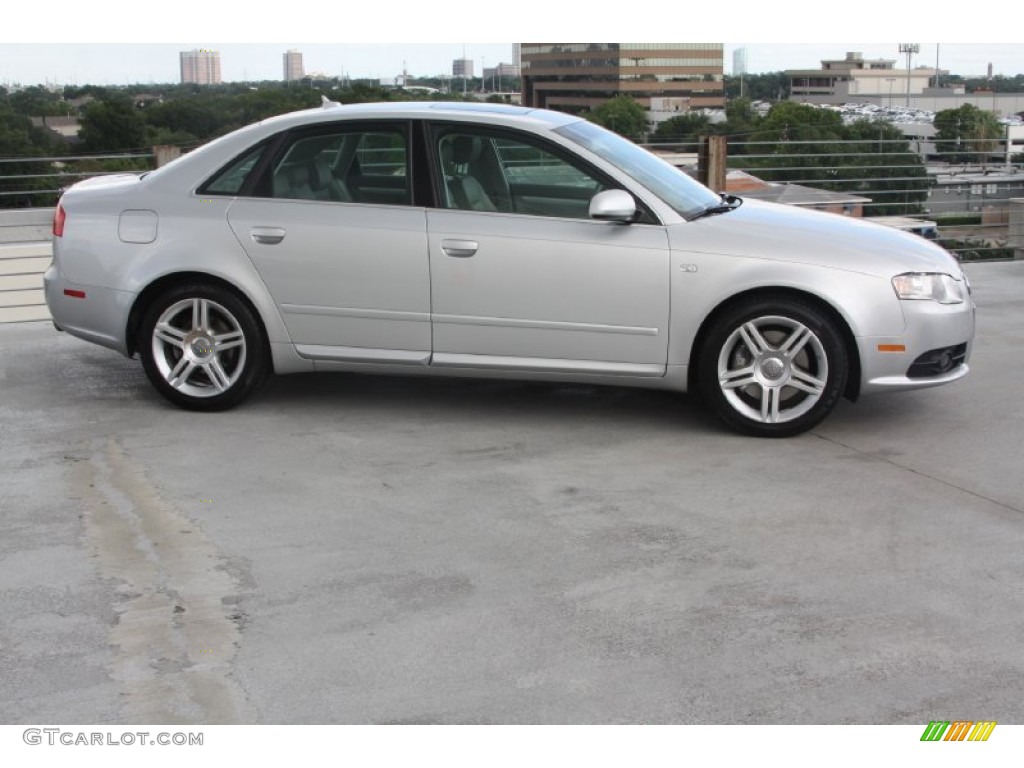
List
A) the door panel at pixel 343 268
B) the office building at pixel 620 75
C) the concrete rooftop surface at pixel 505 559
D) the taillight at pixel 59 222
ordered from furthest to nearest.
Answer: the office building at pixel 620 75 < the taillight at pixel 59 222 < the door panel at pixel 343 268 < the concrete rooftop surface at pixel 505 559

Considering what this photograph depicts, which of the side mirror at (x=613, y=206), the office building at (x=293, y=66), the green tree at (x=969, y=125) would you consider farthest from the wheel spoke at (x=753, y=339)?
the green tree at (x=969, y=125)

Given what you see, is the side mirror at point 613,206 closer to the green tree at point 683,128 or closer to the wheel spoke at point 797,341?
the wheel spoke at point 797,341

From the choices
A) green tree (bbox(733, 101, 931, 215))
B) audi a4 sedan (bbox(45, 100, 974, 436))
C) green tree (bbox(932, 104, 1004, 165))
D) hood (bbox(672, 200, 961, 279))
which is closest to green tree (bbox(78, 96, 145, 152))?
audi a4 sedan (bbox(45, 100, 974, 436))

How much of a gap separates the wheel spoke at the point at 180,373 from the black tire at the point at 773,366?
2610mm

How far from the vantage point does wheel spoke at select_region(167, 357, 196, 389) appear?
6.71m

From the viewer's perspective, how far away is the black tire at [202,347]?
6.61 meters

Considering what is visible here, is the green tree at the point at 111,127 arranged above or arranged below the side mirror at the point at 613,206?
above

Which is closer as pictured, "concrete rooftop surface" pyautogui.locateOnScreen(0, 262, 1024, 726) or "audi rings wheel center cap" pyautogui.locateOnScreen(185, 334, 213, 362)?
"concrete rooftop surface" pyautogui.locateOnScreen(0, 262, 1024, 726)

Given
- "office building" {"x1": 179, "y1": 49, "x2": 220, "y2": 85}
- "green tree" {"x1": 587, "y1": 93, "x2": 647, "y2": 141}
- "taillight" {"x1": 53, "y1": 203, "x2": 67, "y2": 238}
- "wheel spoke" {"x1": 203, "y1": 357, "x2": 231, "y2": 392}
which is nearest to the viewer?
"wheel spoke" {"x1": 203, "y1": 357, "x2": 231, "y2": 392}

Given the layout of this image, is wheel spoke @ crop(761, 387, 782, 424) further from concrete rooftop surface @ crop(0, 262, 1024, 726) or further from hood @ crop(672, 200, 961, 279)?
hood @ crop(672, 200, 961, 279)

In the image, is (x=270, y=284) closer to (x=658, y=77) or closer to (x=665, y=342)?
(x=665, y=342)

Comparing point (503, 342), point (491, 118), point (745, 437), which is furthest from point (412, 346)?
point (745, 437)
